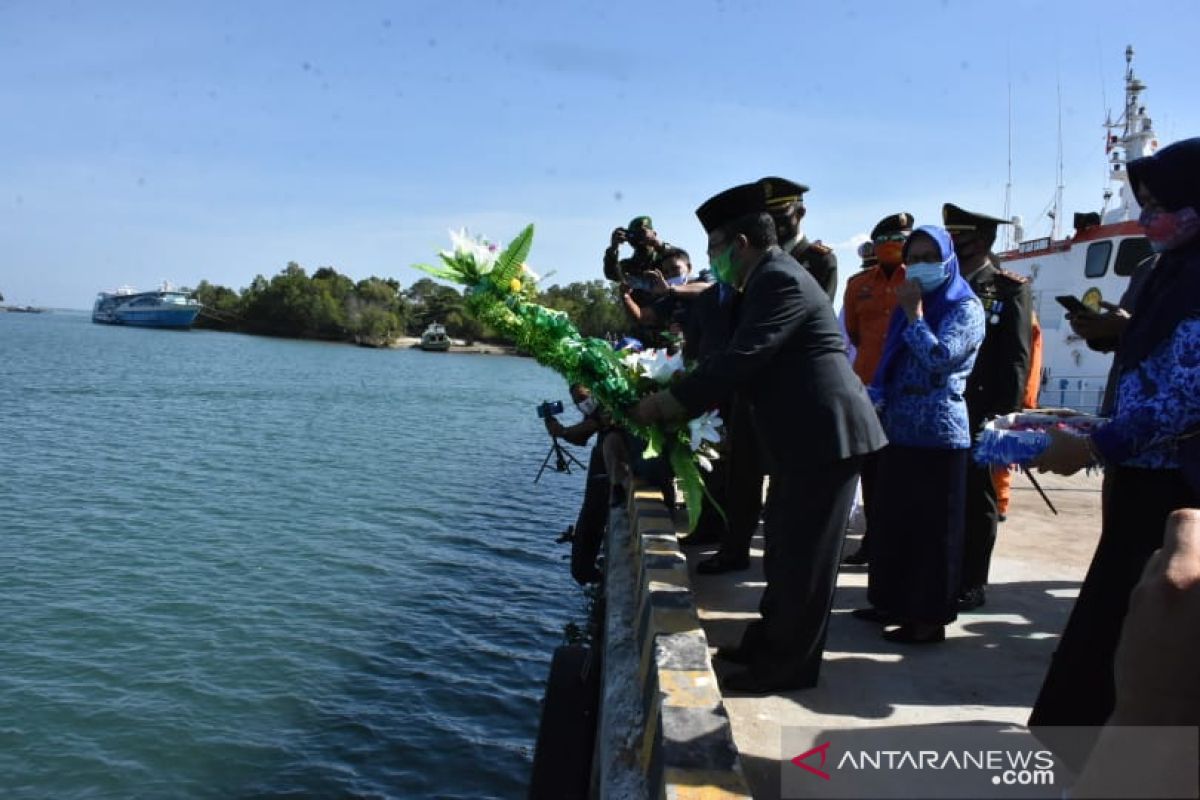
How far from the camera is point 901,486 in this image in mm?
4715

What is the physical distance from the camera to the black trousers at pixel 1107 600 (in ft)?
9.39

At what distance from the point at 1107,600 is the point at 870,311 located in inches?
149

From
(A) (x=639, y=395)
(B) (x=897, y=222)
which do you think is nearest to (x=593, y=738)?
(A) (x=639, y=395)

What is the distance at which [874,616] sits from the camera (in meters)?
5.15

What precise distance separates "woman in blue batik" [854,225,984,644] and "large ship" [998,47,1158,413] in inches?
559

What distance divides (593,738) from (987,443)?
3079 mm

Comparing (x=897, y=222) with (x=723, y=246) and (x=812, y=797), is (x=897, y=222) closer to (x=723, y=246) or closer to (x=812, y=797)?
(x=723, y=246)

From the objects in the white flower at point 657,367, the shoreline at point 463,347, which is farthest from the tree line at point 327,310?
the white flower at point 657,367

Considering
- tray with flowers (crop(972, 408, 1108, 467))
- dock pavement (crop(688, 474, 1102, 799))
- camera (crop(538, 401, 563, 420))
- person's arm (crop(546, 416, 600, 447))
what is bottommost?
dock pavement (crop(688, 474, 1102, 799))

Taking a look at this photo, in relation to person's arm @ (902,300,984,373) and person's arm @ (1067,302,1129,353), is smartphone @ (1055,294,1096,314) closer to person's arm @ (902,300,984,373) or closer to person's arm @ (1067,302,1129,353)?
person's arm @ (1067,302,1129,353)

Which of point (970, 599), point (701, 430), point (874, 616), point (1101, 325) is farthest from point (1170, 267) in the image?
point (970, 599)

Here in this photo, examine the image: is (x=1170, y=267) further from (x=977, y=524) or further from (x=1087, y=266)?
(x=1087, y=266)

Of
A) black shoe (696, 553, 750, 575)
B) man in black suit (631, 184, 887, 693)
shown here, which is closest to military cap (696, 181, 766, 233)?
man in black suit (631, 184, 887, 693)

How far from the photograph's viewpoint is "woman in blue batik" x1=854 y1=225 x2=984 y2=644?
4500 millimetres
